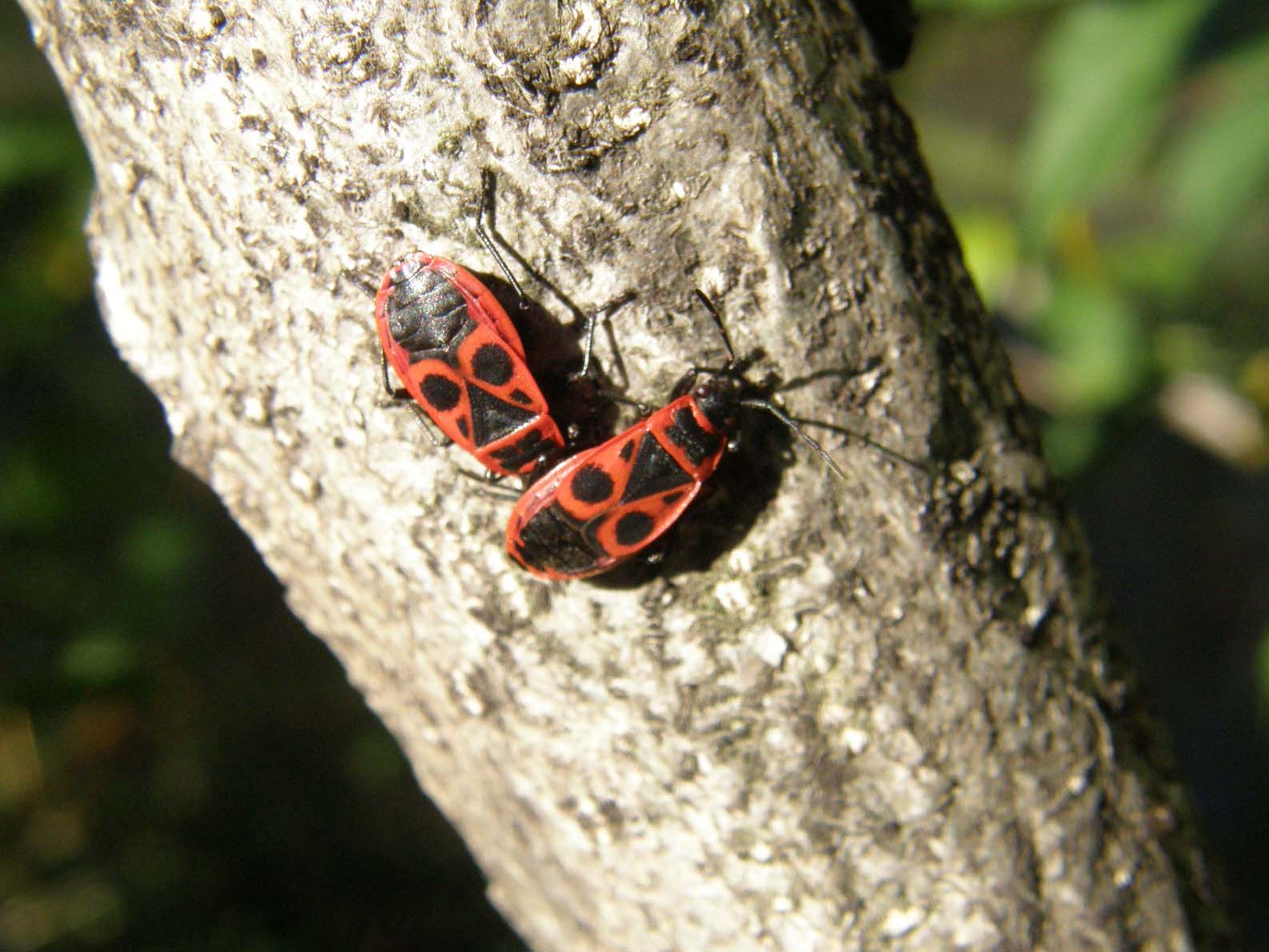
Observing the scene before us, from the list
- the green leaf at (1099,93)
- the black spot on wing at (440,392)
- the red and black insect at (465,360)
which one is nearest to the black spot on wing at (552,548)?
the red and black insect at (465,360)

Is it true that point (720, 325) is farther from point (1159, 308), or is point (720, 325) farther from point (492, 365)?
point (1159, 308)

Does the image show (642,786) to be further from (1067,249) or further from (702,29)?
(1067,249)

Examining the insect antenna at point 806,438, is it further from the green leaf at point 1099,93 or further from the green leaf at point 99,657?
the green leaf at point 99,657

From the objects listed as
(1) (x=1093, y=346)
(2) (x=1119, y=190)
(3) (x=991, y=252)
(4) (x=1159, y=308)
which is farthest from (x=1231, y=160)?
(2) (x=1119, y=190)

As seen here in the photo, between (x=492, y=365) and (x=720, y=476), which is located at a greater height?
(x=492, y=365)

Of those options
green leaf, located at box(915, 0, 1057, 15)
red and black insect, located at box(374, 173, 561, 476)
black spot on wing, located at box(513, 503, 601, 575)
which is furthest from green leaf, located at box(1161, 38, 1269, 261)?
black spot on wing, located at box(513, 503, 601, 575)

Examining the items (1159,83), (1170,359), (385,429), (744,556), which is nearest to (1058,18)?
(1159,83)

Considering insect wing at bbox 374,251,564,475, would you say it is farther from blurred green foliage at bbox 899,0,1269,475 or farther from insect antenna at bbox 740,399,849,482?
blurred green foliage at bbox 899,0,1269,475
